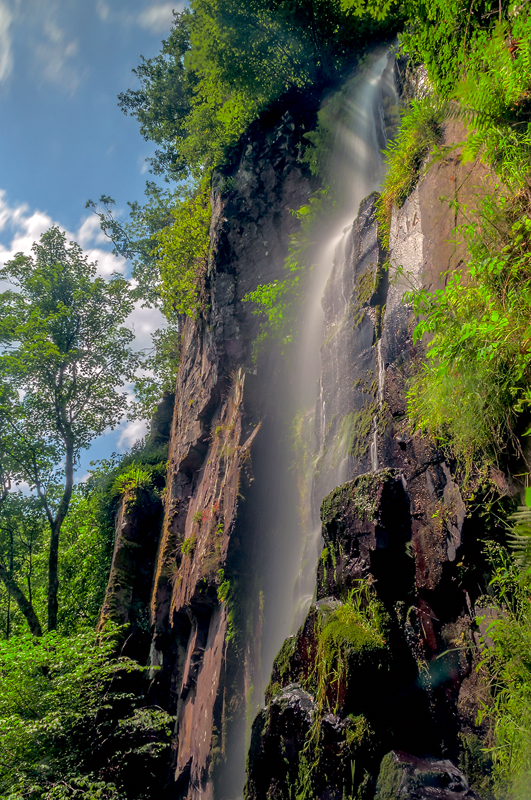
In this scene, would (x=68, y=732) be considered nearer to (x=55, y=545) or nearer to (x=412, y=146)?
(x=55, y=545)

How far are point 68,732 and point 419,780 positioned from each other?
8030mm

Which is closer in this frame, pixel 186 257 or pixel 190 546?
pixel 190 546

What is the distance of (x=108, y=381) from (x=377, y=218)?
1695 cm

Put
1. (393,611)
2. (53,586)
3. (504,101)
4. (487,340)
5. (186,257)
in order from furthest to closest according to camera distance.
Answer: (53,586) < (186,257) < (393,611) < (504,101) < (487,340)

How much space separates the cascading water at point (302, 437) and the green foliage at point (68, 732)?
2.45 metres

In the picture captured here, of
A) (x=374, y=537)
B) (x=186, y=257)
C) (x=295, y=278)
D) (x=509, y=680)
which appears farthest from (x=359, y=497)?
(x=186, y=257)

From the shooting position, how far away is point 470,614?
3025 millimetres

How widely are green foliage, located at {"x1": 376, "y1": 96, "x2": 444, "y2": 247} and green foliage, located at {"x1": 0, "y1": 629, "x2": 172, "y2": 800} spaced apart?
918 centimetres

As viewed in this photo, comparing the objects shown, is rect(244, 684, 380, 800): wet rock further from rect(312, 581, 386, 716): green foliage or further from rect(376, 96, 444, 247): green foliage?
rect(376, 96, 444, 247): green foliage

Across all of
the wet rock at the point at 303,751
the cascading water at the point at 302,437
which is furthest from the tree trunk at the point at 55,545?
the wet rock at the point at 303,751

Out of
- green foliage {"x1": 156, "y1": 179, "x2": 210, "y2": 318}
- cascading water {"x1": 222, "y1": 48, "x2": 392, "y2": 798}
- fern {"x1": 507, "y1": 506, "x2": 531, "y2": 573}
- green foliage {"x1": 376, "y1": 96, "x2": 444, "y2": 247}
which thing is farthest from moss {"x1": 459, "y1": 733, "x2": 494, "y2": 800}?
green foliage {"x1": 156, "y1": 179, "x2": 210, "y2": 318}

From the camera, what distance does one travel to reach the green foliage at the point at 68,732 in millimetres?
7086

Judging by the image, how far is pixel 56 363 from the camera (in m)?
18.4

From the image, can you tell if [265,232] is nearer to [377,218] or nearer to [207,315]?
[207,315]
